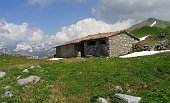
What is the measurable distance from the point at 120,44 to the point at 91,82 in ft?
134

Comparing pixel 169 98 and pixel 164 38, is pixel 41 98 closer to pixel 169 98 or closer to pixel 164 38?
pixel 169 98

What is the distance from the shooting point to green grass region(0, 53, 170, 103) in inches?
1297

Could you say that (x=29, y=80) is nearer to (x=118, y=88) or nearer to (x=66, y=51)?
(x=118, y=88)

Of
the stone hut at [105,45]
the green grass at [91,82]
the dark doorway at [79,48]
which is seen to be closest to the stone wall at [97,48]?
the stone hut at [105,45]

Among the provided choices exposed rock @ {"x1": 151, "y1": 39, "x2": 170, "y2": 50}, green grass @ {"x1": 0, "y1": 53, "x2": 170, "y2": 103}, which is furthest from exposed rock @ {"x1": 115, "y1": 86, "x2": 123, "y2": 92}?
exposed rock @ {"x1": 151, "y1": 39, "x2": 170, "y2": 50}

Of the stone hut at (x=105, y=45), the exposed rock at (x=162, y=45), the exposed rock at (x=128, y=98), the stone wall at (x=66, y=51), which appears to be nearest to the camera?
the exposed rock at (x=128, y=98)

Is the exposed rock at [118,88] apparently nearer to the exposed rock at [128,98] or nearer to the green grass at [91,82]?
the green grass at [91,82]

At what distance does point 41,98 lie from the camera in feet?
107

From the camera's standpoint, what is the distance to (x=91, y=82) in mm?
35844

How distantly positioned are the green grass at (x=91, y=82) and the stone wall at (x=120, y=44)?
31015 millimetres

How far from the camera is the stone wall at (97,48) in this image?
244ft

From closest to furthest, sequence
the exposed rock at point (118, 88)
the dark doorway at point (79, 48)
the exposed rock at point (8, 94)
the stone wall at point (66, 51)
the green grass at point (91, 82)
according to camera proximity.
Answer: the green grass at point (91, 82), the exposed rock at point (8, 94), the exposed rock at point (118, 88), the dark doorway at point (79, 48), the stone wall at point (66, 51)

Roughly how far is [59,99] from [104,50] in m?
42.7

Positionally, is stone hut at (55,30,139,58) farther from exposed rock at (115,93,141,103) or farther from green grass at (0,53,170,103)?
exposed rock at (115,93,141,103)
